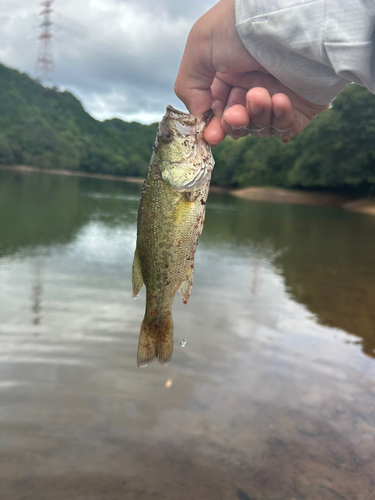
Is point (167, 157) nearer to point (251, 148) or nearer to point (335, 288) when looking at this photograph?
point (335, 288)

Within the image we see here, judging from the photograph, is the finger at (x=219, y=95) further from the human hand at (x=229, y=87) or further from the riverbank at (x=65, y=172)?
the riverbank at (x=65, y=172)

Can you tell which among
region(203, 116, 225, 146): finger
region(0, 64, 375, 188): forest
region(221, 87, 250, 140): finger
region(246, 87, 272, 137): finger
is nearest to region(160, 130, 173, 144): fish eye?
region(203, 116, 225, 146): finger

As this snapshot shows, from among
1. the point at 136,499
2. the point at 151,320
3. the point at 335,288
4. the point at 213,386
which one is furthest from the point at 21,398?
the point at 335,288

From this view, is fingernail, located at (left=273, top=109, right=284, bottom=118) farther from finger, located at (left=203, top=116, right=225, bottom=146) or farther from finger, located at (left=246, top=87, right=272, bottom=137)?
finger, located at (left=203, top=116, right=225, bottom=146)

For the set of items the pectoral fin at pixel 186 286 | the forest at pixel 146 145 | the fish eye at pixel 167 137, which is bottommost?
the pectoral fin at pixel 186 286

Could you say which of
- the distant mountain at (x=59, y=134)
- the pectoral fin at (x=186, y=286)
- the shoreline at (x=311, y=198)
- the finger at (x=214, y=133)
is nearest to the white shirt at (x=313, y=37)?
the finger at (x=214, y=133)
